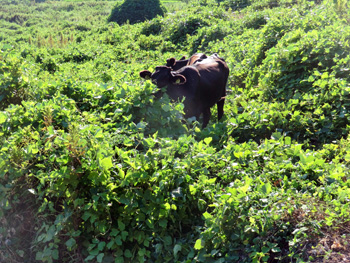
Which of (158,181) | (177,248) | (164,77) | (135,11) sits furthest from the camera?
(135,11)

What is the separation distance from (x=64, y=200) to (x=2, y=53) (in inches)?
142

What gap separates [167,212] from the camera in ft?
13.4

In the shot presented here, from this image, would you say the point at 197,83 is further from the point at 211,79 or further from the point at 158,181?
the point at 158,181

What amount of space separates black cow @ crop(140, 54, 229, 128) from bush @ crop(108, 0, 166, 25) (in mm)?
17222

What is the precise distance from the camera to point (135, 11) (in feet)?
79.7

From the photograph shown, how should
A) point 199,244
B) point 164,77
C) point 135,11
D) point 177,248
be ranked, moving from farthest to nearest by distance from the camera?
1. point 135,11
2. point 164,77
3. point 177,248
4. point 199,244

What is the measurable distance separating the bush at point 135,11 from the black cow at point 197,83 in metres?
17.2

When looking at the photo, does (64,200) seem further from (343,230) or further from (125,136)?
(343,230)

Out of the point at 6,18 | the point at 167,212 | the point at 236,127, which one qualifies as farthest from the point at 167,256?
the point at 6,18

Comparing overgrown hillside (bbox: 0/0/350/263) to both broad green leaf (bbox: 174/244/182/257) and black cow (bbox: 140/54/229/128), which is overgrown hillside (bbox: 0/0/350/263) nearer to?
broad green leaf (bbox: 174/244/182/257)

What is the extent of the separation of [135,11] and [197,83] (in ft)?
61.3

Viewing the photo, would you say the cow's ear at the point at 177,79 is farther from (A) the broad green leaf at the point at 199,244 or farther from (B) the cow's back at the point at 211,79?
(A) the broad green leaf at the point at 199,244

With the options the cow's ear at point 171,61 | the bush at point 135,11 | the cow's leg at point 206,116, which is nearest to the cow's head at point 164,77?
the cow's ear at point 171,61

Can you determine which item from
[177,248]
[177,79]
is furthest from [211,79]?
[177,248]
